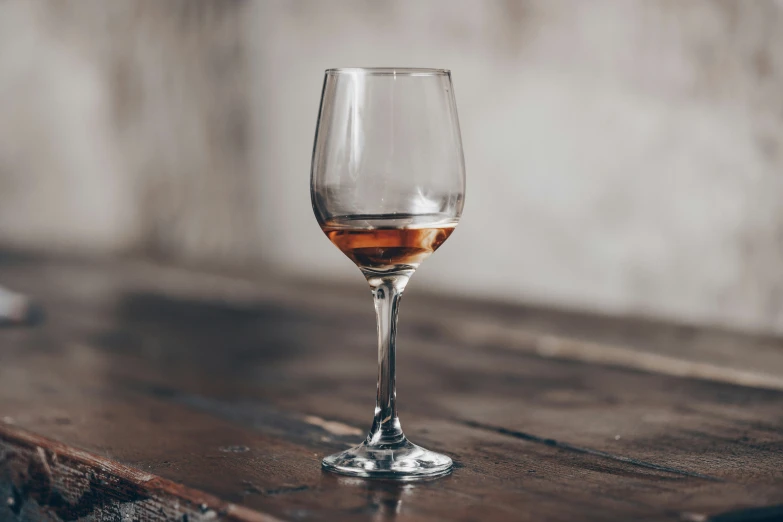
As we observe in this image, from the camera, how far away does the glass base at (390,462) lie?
72 centimetres

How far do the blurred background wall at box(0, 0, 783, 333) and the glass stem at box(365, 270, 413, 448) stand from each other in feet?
3.28

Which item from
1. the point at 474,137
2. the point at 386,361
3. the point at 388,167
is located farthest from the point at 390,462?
the point at 474,137

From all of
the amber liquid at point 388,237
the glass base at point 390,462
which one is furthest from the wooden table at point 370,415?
the amber liquid at point 388,237

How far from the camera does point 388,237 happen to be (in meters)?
0.69

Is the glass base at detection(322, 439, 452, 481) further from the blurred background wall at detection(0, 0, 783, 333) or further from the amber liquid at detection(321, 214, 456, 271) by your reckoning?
the blurred background wall at detection(0, 0, 783, 333)

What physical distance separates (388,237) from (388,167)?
0.05 meters

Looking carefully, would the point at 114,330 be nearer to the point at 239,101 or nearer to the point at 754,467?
the point at 754,467

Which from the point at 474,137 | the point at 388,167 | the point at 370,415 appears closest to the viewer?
the point at 388,167

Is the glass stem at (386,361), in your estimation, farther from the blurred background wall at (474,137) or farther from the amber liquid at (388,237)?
the blurred background wall at (474,137)

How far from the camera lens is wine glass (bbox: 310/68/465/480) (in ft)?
2.25

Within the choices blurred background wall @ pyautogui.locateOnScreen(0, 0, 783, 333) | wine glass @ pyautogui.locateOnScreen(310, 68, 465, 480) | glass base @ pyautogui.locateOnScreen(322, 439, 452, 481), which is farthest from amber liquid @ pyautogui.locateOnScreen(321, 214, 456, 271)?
blurred background wall @ pyautogui.locateOnScreen(0, 0, 783, 333)

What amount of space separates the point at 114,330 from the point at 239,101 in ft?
4.03

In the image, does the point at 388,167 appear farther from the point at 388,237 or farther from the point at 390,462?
the point at 390,462

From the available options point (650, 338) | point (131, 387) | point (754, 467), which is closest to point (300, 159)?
point (650, 338)
